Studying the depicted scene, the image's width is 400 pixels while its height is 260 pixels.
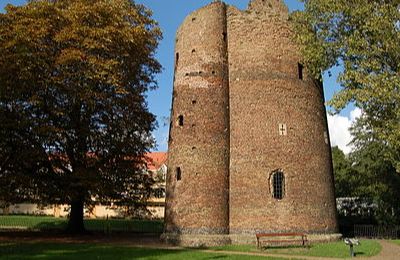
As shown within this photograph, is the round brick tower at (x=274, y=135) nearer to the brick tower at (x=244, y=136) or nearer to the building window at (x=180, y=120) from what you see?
the brick tower at (x=244, y=136)

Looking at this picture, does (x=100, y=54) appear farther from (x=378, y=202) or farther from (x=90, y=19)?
(x=378, y=202)

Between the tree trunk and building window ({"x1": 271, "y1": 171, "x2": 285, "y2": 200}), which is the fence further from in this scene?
the tree trunk

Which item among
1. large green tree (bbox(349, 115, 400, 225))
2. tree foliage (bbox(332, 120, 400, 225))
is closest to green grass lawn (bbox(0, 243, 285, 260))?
tree foliage (bbox(332, 120, 400, 225))

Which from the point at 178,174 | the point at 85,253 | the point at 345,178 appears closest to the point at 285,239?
the point at 178,174

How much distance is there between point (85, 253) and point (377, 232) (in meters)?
21.2

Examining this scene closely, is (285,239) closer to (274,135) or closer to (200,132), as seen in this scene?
(274,135)

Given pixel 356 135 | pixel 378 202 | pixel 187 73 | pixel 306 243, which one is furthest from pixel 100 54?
pixel 378 202

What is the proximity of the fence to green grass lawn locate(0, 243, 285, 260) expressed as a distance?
54.5 ft

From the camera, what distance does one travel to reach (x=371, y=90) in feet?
68.6

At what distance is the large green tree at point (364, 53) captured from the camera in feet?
68.4

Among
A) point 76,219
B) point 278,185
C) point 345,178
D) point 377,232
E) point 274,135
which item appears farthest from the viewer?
point 345,178

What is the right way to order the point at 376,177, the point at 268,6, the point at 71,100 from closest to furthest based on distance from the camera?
the point at 71,100 → the point at 268,6 → the point at 376,177

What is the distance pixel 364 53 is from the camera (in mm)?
21891

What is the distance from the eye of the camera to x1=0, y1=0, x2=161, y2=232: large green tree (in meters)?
23.3
